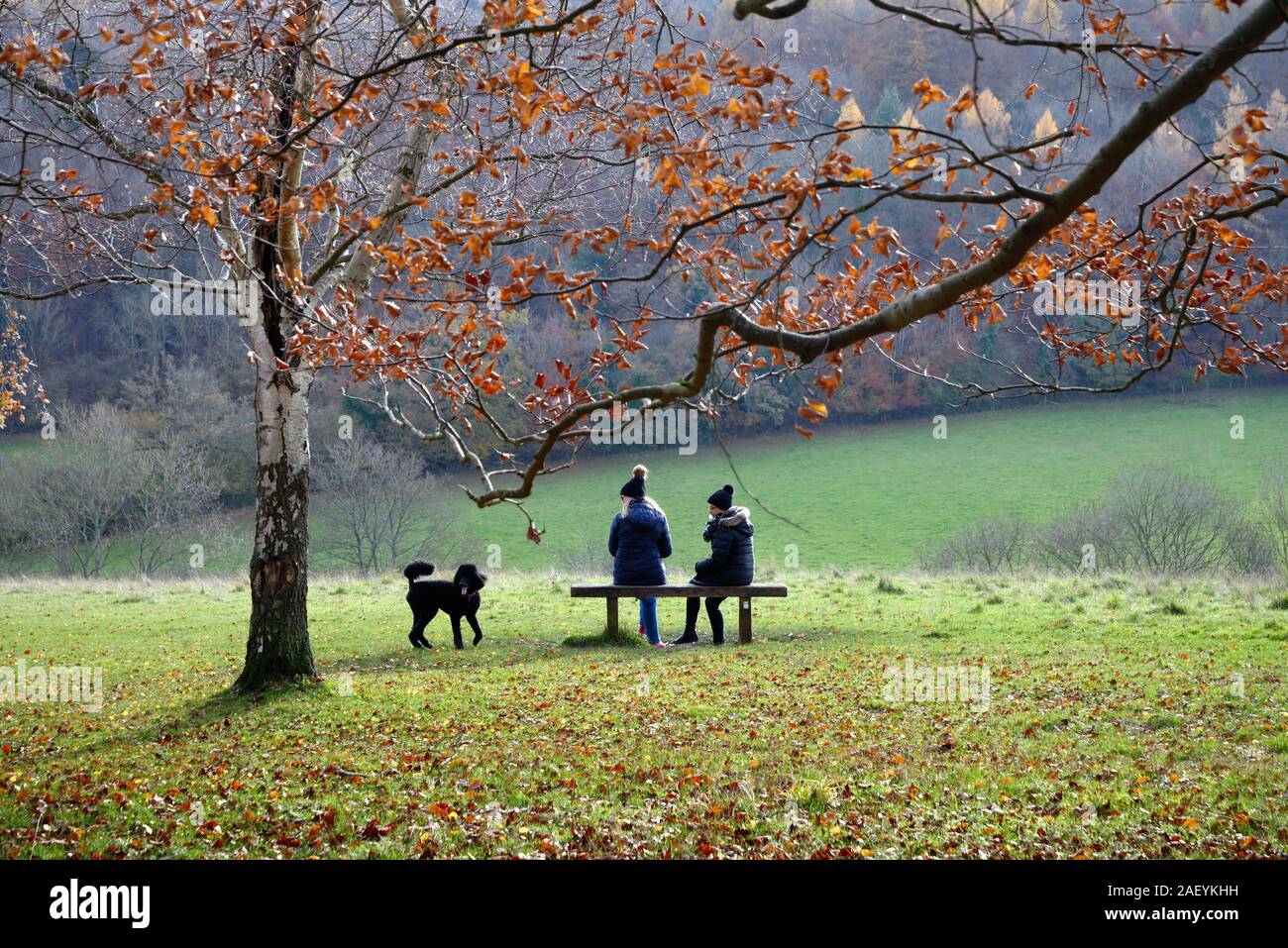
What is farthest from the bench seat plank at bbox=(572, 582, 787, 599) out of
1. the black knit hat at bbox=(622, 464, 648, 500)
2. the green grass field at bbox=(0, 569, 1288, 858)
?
the black knit hat at bbox=(622, 464, 648, 500)

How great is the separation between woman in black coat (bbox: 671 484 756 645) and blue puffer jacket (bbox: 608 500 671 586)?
0.53 metres

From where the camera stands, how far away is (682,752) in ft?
23.9

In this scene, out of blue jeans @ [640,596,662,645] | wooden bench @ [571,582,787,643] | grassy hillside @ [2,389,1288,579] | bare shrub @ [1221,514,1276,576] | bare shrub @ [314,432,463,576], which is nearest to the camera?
wooden bench @ [571,582,787,643]

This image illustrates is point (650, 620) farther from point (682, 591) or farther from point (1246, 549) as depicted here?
point (1246, 549)

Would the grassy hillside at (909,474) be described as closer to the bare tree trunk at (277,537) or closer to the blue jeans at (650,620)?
the blue jeans at (650,620)

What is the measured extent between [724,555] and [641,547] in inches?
41.9

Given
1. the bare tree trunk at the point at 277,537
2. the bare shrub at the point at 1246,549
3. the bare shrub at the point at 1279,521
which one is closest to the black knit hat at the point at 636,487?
the bare tree trunk at the point at 277,537

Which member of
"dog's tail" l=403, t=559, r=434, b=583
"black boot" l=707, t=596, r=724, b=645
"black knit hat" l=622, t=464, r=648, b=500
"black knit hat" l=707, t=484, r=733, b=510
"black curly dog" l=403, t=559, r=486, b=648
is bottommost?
"black boot" l=707, t=596, r=724, b=645

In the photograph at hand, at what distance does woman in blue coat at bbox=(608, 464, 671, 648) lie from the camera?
13227 millimetres

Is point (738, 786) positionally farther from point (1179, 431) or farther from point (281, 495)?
point (1179, 431)

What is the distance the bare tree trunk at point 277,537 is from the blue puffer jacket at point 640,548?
14.9 ft

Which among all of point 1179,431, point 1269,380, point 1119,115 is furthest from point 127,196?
point 1269,380

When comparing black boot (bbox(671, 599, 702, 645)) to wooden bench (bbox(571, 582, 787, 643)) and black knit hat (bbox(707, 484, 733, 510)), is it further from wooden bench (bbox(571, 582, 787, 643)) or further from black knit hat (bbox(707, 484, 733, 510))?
black knit hat (bbox(707, 484, 733, 510))
